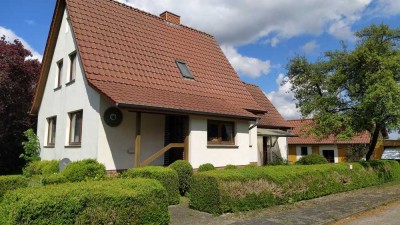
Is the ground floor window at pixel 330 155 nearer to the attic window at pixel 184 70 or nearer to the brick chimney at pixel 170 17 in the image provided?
the brick chimney at pixel 170 17

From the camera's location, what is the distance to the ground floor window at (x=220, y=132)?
15000 millimetres

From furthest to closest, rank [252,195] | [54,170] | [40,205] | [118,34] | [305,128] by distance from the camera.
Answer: [305,128] < [118,34] < [54,170] < [252,195] < [40,205]

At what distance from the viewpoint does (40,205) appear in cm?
532

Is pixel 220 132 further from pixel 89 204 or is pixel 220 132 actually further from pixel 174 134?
pixel 89 204

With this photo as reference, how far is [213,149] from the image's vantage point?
14680 mm

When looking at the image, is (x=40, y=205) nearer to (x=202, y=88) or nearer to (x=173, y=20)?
(x=202, y=88)

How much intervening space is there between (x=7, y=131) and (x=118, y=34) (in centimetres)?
1218

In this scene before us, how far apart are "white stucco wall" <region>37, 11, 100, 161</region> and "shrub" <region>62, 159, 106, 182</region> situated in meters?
→ 1.09

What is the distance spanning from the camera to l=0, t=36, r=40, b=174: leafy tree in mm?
21531

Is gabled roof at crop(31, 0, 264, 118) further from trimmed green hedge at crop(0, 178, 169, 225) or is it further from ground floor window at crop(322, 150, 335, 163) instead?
ground floor window at crop(322, 150, 335, 163)

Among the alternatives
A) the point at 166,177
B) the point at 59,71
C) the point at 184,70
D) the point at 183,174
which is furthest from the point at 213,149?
the point at 59,71

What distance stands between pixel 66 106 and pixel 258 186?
9.80 m

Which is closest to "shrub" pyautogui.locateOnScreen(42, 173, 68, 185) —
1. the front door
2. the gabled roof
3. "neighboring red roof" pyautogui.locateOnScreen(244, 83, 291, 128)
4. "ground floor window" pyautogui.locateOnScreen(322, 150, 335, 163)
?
the gabled roof

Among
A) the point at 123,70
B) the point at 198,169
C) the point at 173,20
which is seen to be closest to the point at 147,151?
the point at 198,169
